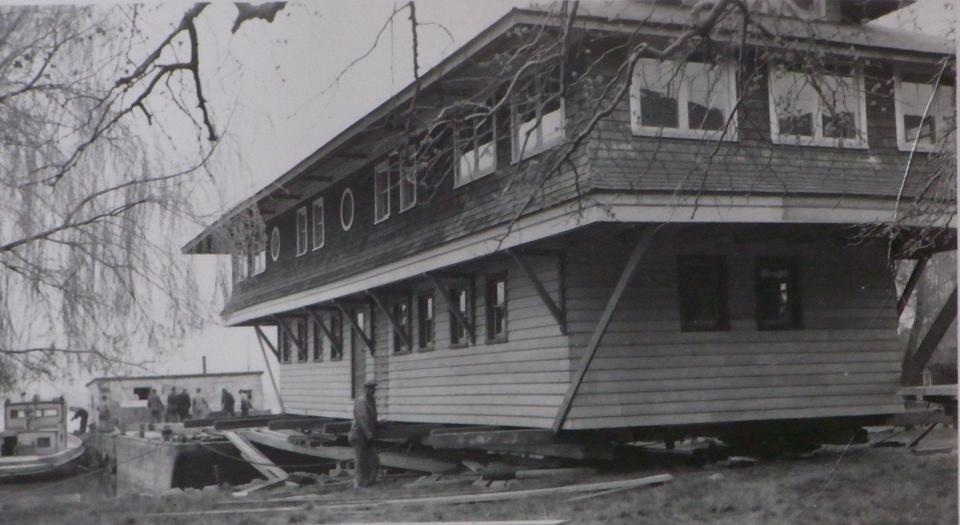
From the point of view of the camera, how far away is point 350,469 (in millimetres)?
19422

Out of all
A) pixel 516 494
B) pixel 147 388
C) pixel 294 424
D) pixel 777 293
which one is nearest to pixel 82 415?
pixel 147 388

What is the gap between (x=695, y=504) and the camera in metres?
10.9

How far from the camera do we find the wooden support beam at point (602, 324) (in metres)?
12.8

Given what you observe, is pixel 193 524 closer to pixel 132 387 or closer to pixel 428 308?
pixel 132 387

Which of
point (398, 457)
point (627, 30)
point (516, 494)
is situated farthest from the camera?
point (398, 457)

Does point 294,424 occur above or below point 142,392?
below

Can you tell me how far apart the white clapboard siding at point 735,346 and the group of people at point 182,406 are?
24.4 feet

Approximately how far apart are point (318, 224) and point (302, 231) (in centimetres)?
93

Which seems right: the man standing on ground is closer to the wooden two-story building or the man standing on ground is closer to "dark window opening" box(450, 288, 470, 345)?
the wooden two-story building

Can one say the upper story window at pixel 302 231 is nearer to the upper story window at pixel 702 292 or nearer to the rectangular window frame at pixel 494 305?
the rectangular window frame at pixel 494 305

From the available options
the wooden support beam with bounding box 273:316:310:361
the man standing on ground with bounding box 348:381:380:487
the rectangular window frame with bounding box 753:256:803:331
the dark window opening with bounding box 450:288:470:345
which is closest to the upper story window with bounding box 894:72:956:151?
the rectangular window frame with bounding box 753:256:803:331

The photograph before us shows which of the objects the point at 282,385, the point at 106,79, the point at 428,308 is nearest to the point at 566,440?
the point at 428,308

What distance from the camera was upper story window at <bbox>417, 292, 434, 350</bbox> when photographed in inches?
711

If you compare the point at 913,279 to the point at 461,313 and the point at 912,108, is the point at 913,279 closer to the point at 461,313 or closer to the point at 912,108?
the point at 912,108
